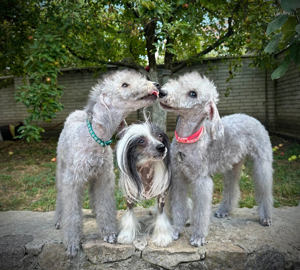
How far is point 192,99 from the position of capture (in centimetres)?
224

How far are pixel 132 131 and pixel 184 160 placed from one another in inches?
20.8

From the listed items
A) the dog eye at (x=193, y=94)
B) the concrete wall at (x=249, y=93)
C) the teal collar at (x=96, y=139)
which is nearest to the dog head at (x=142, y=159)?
the teal collar at (x=96, y=139)

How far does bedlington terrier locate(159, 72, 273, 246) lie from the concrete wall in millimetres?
5332

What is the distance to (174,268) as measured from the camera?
7.80 feet

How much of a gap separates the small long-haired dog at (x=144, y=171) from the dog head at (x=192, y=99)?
0.25 metres

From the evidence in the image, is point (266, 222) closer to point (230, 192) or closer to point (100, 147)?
point (230, 192)

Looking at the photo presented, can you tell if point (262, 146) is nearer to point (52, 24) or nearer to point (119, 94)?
point (119, 94)

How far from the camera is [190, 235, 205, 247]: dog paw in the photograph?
7.93ft

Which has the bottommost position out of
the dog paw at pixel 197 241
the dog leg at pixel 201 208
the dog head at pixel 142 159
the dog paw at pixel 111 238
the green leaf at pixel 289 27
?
the dog paw at pixel 197 241

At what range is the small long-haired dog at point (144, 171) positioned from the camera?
2.16 meters

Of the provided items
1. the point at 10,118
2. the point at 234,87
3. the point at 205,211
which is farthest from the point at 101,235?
the point at 10,118

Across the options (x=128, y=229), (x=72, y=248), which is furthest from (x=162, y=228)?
(x=72, y=248)

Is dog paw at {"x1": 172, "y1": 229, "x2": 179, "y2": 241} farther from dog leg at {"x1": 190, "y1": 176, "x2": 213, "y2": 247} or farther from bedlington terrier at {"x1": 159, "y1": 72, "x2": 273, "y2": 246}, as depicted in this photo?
dog leg at {"x1": 190, "y1": 176, "x2": 213, "y2": 247}

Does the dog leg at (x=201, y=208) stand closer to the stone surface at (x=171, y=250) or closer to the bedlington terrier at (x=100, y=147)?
the stone surface at (x=171, y=250)
